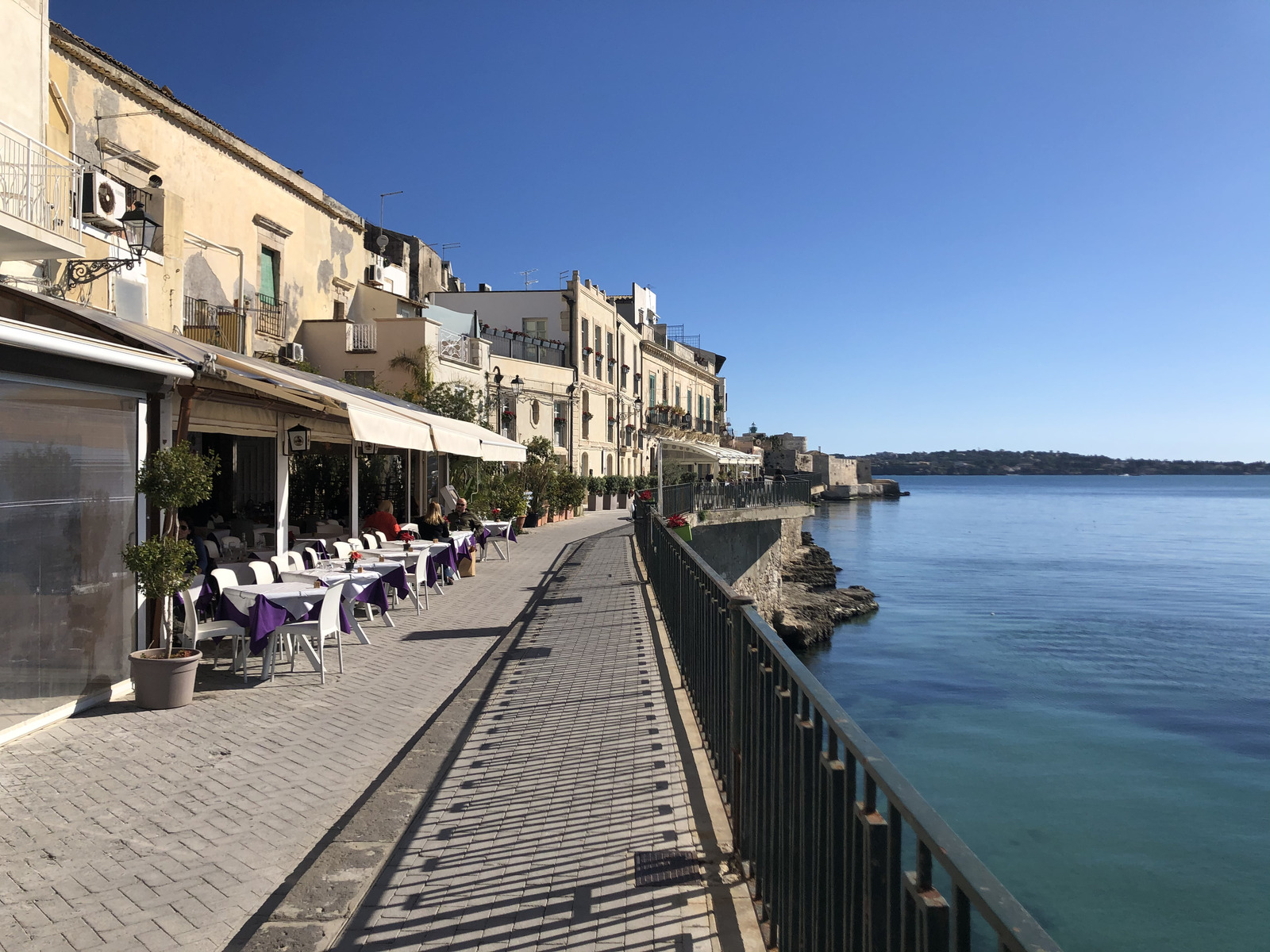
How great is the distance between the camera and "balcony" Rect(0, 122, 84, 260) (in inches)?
380

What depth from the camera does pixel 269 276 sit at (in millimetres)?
20922

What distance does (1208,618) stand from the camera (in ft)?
99.8

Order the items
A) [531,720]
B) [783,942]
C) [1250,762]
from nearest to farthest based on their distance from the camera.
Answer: [783,942], [531,720], [1250,762]

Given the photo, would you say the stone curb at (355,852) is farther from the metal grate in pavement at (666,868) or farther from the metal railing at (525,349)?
the metal railing at (525,349)

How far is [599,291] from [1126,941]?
3298cm

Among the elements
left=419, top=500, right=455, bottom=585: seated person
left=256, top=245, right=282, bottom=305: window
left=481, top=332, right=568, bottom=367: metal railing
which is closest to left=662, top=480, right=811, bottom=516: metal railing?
left=419, top=500, right=455, bottom=585: seated person

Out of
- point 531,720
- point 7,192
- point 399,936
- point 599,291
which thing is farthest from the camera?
point 599,291

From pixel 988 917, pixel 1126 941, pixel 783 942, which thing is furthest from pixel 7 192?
pixel 1126 941

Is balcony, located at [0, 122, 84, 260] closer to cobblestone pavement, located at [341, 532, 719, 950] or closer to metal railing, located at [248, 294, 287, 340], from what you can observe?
cobblestone pavement, located at [341, 532, 719, 950]

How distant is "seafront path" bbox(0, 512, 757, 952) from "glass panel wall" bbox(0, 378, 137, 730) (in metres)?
0.41

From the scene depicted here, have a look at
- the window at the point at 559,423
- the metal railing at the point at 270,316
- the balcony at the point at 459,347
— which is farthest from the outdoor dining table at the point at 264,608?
the window at the point at 559,423

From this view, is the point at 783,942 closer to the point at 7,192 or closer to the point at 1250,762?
the point at 7,192

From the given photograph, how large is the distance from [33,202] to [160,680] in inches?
261

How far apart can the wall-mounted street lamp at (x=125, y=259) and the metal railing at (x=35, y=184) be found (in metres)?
0.59
